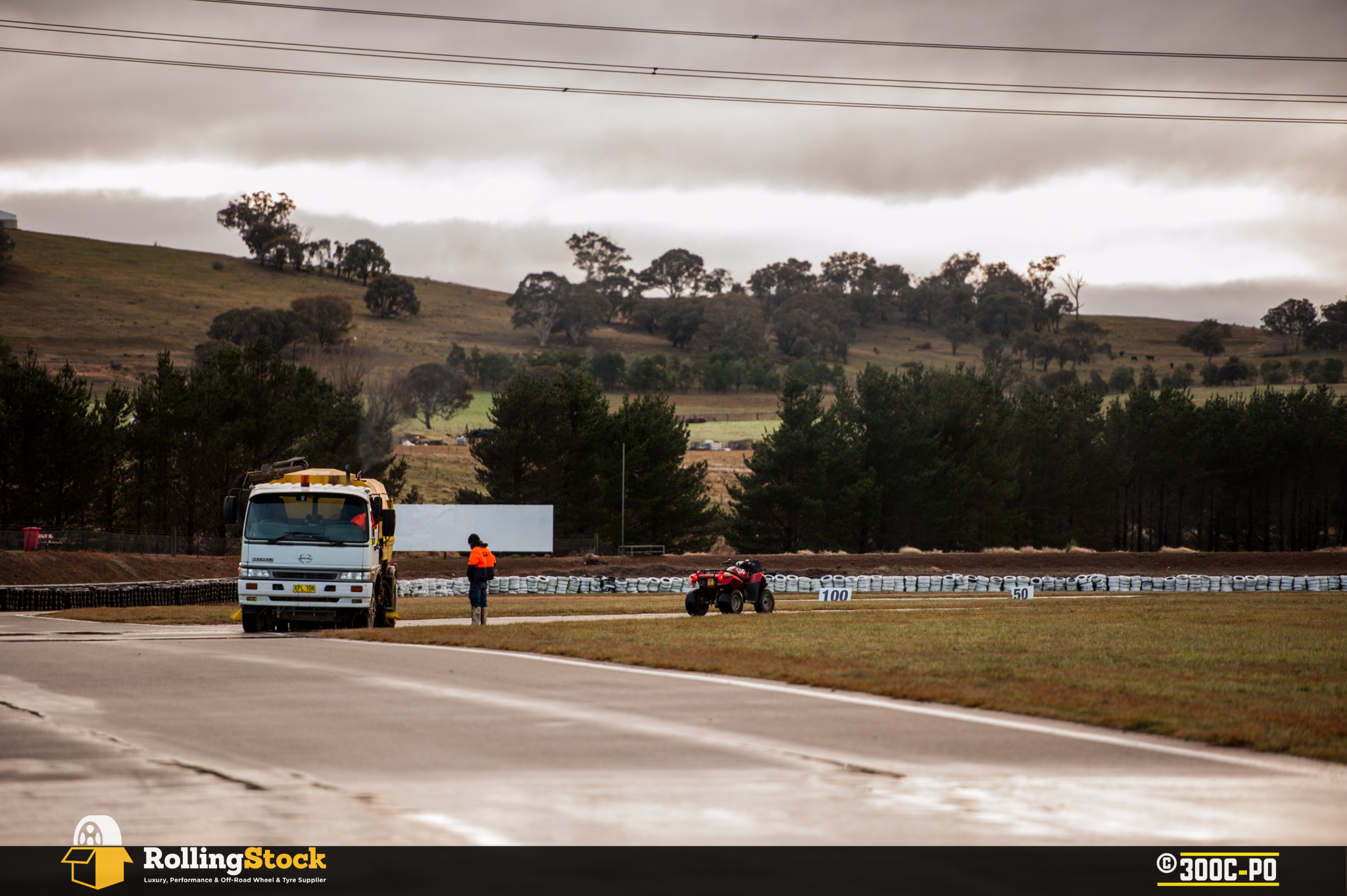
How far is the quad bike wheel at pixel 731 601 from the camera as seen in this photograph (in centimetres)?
2792

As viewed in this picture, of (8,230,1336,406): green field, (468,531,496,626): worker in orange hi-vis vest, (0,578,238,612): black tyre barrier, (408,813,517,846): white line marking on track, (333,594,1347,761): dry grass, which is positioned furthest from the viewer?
(8,230,1336,406): green field

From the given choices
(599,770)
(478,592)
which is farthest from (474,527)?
(599,770)

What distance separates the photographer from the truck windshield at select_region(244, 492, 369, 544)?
22750 millimetres

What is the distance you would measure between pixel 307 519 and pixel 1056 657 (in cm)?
1427

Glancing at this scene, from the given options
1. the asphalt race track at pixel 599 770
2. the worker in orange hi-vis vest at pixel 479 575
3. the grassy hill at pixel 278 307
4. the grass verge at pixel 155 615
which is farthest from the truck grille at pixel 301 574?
the grassy hill at pixel 278 307

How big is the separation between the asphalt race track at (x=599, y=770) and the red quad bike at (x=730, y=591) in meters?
13.9

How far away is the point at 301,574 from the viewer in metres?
22.8

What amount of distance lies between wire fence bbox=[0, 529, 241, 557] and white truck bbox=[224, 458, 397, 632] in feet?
84.4

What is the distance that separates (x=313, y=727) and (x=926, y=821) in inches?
232

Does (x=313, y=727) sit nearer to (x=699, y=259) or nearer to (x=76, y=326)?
(x=76, y=326)

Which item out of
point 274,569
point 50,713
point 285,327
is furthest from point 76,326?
point 50,713
